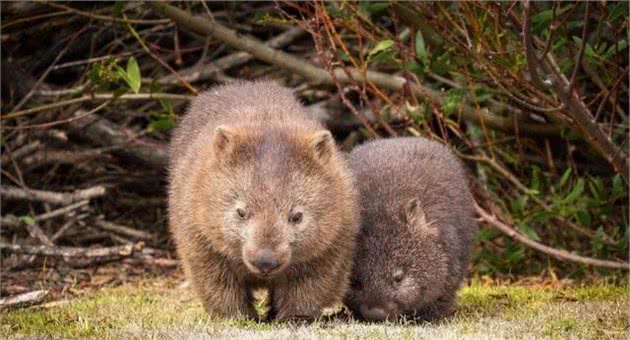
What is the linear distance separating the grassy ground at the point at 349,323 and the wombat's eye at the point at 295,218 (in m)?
0.55

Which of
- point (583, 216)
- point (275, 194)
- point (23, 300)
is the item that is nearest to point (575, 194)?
point (583, 216)

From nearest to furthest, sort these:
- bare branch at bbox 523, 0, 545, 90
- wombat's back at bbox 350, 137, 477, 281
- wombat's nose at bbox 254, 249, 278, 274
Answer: wombat's nose at bbox 254, 249, 278, 274, bare branch at bbox 523, 0, 545, 90, wombat's back at bbox 350, 137, 477, 281

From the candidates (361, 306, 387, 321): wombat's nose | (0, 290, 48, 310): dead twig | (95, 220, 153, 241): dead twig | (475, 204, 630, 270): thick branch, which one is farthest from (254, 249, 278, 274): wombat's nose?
(95, 220, 153, 241): dead twig

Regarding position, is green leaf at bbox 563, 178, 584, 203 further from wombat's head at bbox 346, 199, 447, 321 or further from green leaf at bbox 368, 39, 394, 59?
wombat's head at bbox 346, 199, 447, 321

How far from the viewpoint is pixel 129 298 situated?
727cm

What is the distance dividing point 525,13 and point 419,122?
2.27 meters

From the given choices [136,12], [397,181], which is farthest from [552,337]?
[136,12]

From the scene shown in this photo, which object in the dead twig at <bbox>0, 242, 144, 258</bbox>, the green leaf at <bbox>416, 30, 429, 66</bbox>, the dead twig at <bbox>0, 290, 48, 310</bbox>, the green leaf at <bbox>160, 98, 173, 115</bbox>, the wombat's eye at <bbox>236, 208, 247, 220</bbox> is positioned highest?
the green leaf at <bbox>416, 30, 429, 66</bbox>

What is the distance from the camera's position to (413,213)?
6137 millimetres

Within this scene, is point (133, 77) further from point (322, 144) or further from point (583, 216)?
point (583, 216)

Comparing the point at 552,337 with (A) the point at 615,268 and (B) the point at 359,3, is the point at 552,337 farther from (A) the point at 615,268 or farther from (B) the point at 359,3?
(B) the point at 359,3

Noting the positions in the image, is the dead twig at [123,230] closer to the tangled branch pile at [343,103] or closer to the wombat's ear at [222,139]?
the tangled branch pile at [343,103]

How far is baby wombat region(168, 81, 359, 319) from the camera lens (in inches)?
209

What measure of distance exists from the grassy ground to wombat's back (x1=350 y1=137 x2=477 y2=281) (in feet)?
1.66
